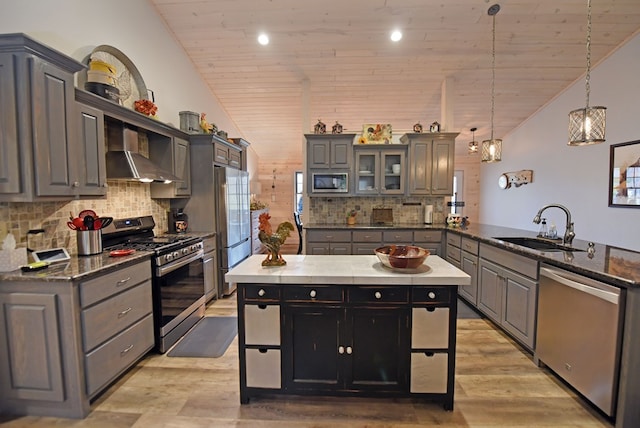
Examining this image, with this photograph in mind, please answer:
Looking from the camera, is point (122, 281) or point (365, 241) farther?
point (365, 241)

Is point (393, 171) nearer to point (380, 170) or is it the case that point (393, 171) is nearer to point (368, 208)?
point (380, 170)

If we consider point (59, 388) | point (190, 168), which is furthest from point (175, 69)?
point (59, 388)

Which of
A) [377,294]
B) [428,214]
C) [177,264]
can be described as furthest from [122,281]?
[428,214]

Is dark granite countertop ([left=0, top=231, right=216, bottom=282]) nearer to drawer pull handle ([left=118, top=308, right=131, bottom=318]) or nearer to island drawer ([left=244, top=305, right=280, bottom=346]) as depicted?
drawer pull handle ([left=118, top=308, right=131, bottom=318])

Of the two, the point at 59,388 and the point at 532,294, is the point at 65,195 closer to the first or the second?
the point at 59,388

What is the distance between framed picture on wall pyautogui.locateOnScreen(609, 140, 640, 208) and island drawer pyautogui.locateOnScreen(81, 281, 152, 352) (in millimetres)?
5641

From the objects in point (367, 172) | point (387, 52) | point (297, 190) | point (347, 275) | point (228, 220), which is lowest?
point (347, 275)

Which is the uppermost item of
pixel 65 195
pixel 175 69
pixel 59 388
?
pixel 175 69

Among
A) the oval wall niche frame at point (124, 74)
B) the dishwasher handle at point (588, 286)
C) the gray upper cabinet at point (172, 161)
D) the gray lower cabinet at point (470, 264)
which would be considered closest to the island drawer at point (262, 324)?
the dishwasher handle at point (588, 286)

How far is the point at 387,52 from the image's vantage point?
4.00 metres

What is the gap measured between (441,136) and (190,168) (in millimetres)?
3621

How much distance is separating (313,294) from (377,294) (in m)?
0.40

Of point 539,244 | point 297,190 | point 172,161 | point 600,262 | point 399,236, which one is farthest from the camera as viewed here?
point 297,190

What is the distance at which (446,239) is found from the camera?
414 centimetres
